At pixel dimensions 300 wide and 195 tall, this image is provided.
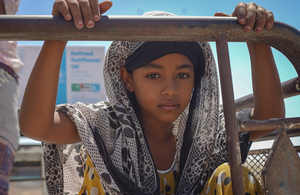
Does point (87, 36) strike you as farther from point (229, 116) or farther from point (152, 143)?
point (152, 143)

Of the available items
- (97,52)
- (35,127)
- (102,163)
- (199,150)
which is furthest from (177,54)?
(97,52)

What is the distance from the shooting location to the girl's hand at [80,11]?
2.77ft

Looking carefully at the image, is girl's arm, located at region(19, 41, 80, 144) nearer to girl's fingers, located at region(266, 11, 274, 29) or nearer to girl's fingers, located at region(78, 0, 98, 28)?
girl's fingers, located at region(78, 0, 98, 28)

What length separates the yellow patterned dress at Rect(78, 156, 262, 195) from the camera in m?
1.24

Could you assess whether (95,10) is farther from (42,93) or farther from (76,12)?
(42,93)

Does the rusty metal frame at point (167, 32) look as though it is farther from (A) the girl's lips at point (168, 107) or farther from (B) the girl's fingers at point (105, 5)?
(A) the girl's lips at point (168, 107)

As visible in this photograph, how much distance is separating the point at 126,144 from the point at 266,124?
0.93m

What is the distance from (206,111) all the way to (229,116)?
3.42ft

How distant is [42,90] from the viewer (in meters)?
1.26

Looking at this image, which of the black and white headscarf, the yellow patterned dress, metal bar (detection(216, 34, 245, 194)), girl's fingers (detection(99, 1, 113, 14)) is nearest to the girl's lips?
the black and white headscarf

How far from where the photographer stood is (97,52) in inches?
314

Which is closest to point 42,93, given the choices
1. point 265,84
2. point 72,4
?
point 72,4

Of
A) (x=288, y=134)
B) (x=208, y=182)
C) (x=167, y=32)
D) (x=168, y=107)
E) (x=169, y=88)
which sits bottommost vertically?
(x=208, y=182)

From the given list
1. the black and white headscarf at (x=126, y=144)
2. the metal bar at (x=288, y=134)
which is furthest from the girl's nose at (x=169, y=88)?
the metal bar at (x=288, y=134)
